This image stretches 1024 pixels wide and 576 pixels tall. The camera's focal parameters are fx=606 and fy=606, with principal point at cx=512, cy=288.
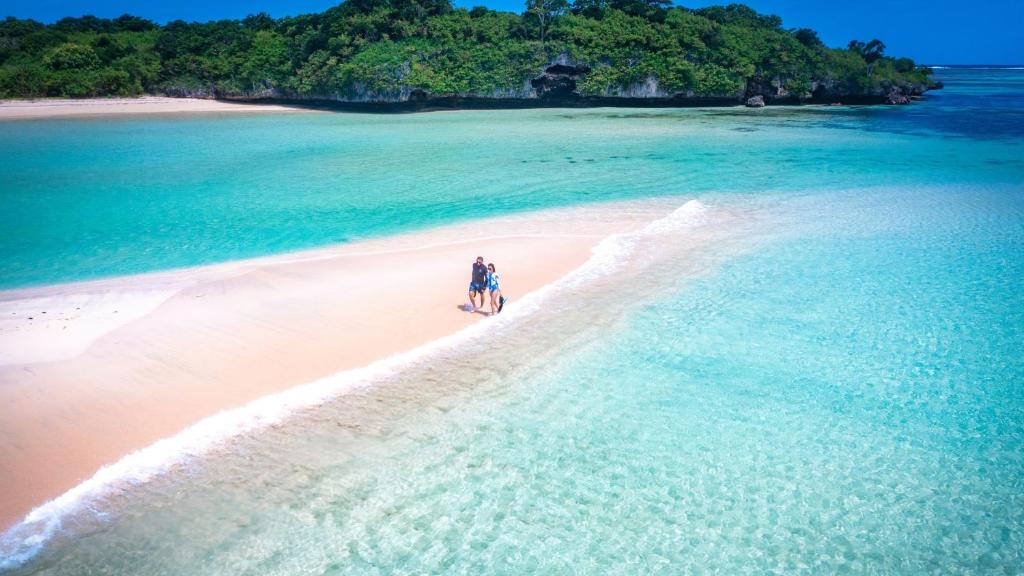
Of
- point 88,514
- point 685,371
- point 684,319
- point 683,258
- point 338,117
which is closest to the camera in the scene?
point 88,514

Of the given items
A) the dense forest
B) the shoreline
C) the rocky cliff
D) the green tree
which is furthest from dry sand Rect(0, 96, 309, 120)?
the green tree

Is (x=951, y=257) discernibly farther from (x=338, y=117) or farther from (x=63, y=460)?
(x=338, y=117)

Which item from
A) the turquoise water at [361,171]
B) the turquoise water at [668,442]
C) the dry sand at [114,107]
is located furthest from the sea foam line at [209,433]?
the dry sand at [114,107]

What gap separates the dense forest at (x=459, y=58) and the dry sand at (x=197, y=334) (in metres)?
45.5

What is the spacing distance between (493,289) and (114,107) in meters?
58.8

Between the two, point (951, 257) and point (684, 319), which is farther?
point (951, 257)

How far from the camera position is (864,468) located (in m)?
6.06

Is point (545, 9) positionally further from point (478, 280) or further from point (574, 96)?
point (478, 280)

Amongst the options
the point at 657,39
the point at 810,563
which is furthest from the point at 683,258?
the point at 657,39

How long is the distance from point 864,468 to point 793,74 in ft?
199

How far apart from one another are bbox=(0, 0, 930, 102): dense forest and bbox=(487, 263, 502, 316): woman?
158ft

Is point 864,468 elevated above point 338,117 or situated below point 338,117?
below

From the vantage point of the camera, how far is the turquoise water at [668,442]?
5.07 m

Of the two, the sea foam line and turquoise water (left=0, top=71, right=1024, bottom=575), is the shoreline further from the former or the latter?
the sea foam line
